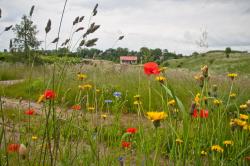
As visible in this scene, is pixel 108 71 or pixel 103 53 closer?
pixel 103 53

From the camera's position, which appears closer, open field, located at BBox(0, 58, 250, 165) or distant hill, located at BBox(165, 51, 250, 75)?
open field, located at BBox(0, 58, 250, 165)

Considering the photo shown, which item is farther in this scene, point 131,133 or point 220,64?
point 220,64

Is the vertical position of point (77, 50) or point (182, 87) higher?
point (77, 50)

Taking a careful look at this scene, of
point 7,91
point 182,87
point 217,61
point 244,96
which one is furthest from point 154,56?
point 217,61

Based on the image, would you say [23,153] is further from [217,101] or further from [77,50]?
[217,101]

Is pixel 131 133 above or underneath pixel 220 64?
underneath

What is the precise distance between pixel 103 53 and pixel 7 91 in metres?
7.85

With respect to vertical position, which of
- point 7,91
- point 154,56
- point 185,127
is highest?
point 154,56

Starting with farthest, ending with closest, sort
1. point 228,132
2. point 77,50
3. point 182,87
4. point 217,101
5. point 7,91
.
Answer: point 7,91
point 182,87
point 228,132
point 217,101
point 77,50

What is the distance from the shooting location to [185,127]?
1.32 m

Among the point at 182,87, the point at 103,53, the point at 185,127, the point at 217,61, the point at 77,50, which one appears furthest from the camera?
the point at 217,61

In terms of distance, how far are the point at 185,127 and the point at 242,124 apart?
0.76m

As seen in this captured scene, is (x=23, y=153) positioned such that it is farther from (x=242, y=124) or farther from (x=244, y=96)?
(x=244, y=96)

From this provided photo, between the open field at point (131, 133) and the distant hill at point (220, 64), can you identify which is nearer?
the open field at point (131, 133)
